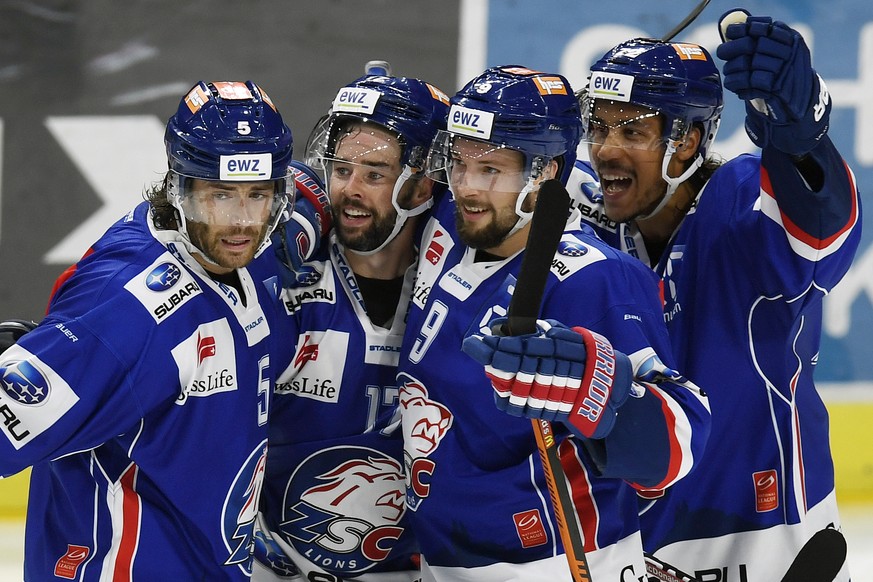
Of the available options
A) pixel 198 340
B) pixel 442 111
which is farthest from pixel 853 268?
pixel 198 340

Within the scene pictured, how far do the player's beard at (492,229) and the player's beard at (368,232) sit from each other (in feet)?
0.84

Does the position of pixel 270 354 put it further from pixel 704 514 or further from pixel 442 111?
pixel 704 514

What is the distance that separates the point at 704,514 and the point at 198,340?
119 cm

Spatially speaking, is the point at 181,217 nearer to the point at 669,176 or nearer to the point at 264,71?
the point at 669,176

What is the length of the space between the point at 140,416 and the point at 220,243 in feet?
1.06

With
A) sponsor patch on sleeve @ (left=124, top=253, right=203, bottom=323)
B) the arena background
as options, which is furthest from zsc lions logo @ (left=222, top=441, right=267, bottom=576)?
the arena background

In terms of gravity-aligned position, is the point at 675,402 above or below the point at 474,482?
above

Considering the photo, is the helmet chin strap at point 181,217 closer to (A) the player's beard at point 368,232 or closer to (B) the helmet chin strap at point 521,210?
(A) the player's beard at point 368,232

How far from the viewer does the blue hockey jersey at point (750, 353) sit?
8.07 ft

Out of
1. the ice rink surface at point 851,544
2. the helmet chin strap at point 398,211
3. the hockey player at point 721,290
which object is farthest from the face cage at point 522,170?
the ice rink surface at point 851,544

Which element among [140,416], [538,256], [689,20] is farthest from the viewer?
[689,20]

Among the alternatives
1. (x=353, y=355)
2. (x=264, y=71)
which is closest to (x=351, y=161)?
(x=353, y=355)

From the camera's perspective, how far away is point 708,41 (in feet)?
15.1

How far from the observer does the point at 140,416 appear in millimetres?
2078
